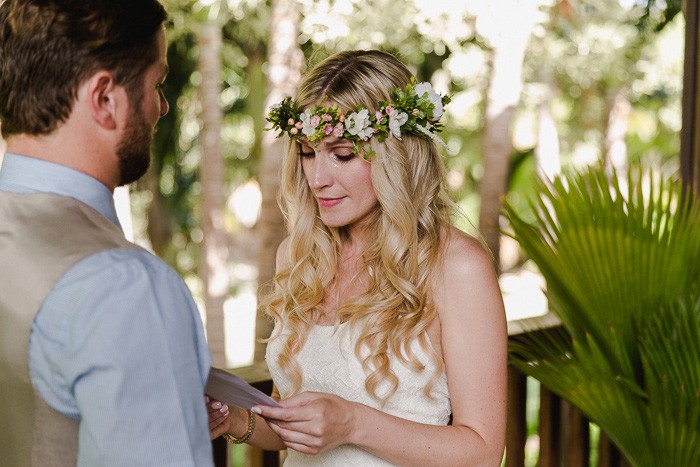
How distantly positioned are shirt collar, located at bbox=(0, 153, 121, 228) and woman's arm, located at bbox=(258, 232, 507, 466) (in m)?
0.65

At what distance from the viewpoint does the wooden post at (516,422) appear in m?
2.61

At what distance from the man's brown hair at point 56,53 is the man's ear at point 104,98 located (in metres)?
0.01

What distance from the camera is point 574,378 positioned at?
6.93ft

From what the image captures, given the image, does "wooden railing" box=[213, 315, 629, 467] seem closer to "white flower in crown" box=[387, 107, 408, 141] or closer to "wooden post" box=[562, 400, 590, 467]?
"wooden post" box=[562, 400, 590, 467]

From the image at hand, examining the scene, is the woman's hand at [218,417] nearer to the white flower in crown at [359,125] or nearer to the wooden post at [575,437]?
the white flower in crown at [359,125]

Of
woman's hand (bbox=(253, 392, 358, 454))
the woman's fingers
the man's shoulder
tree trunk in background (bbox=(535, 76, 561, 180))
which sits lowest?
the woman's fingers

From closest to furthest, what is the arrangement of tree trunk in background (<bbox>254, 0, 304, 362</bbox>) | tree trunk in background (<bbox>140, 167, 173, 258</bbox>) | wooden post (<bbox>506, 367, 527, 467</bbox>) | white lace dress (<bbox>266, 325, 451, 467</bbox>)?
white lace dress (<bbox>266, 325, 451, 467</bbox>) → wooden post (<bbox>506, 367, 527, 467</bbox>) → tree trunk in background (<bbox>254, 0, 304, 362</bbox>) → tree trunk in background (<bbox>140, 167, 173, 258</bbox>)

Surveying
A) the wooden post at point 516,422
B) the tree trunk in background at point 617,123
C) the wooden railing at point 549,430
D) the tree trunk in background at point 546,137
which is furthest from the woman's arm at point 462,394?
the tree trunk in background at point 617,123

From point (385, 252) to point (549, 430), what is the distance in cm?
135

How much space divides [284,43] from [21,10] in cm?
534

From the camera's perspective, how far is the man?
868 millimetres

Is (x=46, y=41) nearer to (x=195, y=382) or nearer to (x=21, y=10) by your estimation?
(x=21, y=10)

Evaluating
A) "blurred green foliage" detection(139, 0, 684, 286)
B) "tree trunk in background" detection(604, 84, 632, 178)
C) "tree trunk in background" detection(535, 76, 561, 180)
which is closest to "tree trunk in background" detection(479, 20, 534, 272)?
"blurred green foliage" detection(139, 0, 684, 286)

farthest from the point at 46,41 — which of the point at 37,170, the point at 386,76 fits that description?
the point at 386,76
